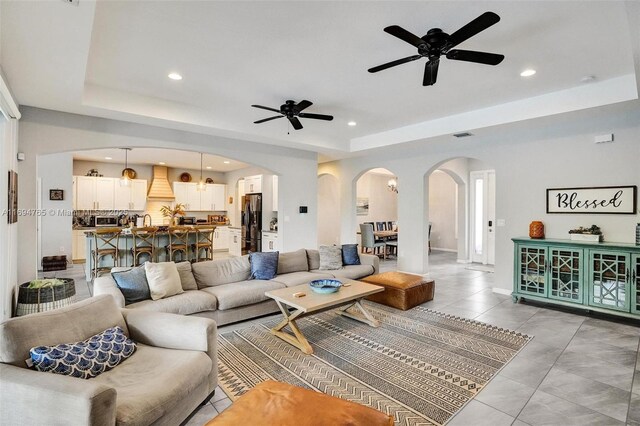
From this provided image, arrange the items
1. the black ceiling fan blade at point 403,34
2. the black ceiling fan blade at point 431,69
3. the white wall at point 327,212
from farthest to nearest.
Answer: the white wall at point 327,212 < the black ceiling fan blade at point 431,69 < the black ceiling fan blade at point 403,34

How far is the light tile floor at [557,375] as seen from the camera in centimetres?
220

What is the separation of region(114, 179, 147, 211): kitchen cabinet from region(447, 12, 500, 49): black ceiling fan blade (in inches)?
366

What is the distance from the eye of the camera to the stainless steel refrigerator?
27.8 feet

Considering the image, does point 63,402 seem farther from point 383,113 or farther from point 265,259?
point 383,113

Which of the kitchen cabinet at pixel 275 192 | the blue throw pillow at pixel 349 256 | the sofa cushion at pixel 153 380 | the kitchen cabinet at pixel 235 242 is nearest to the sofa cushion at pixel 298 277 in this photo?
the blue throw pillow at pixel 349 256

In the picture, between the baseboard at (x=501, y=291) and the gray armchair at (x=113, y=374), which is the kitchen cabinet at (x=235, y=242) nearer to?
the baseboard at (x=501, y=291)

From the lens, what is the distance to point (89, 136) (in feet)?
14.3

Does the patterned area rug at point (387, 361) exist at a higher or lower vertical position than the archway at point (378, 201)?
lower

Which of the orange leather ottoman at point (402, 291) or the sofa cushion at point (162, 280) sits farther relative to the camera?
the orange leather ottoman at point (402, 291)

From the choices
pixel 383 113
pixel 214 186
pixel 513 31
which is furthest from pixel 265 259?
pixel 214 186

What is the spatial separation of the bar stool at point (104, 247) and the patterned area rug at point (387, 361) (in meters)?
3.61

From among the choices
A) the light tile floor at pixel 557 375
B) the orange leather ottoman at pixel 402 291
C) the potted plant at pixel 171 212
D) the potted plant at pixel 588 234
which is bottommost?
the light tile floor at pixel 557 375

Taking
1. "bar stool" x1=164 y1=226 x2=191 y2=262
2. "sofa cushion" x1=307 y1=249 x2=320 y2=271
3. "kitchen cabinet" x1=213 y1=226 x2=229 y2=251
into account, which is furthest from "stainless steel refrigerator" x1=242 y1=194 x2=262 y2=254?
"sofa cushion" x1=307 y1=249 x2=320 y2=271

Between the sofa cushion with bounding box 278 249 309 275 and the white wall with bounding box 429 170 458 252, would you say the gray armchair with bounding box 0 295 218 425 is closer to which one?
the sofa cushion with bounding box 278 249 309 275
